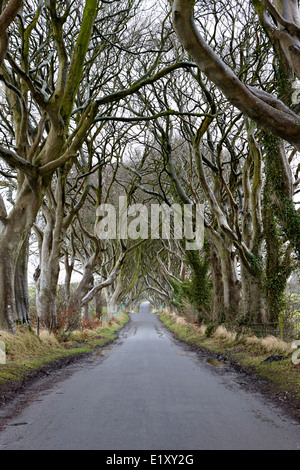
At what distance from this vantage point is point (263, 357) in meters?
9.73

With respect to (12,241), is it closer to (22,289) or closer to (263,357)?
(22,289)

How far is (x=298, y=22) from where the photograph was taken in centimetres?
739

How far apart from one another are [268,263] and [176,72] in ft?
27.2

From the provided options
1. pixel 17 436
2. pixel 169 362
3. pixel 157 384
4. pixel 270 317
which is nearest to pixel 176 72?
pixel 270 317

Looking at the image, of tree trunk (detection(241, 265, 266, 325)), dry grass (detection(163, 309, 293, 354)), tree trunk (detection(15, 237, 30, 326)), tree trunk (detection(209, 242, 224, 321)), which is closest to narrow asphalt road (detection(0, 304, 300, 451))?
dry grass (detection(163, 309, 293, 354))

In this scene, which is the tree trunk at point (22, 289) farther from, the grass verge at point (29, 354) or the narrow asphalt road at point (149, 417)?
the narrow asphalt road at point (149, 417)

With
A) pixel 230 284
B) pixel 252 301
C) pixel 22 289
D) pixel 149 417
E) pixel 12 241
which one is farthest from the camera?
pixel 230 284

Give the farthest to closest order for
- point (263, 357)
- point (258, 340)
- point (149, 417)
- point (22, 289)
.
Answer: point (22, 289) → point (258, 340) → point (263, 357) → point (149, 417)

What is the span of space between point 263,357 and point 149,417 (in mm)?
5481

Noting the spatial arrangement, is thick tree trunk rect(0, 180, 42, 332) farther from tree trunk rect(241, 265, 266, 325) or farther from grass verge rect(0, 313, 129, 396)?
tree trunk rect(241, 265, 266, 325)

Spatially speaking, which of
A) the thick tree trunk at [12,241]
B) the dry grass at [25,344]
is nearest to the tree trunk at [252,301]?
the dry grass at [25,344]

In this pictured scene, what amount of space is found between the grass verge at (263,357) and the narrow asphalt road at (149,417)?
0.49 meters

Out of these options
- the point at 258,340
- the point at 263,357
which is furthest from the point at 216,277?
the point at 263,357

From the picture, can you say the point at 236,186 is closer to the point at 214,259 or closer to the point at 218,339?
the point at 214,259
